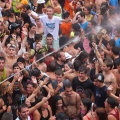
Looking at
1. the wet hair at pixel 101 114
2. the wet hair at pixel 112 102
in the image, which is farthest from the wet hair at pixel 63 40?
the wet hair at pixel 101 114

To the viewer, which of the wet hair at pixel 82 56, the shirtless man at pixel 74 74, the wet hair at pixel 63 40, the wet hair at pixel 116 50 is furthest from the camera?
the wet hair at pixel 63 40

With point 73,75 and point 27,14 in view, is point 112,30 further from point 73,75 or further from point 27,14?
point 73,75

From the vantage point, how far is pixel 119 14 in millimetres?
13711

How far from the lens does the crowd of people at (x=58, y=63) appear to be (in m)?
8.31

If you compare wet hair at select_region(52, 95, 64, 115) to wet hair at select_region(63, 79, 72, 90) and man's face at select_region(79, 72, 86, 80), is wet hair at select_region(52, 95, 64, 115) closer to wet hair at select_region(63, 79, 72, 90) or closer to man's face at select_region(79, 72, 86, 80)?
wet hair at select_region(63, 79, 72, 90)

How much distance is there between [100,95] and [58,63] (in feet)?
5.67

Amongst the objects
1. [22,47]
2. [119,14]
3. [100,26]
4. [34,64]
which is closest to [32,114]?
[34,64]

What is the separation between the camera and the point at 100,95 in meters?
Answer: 8.75

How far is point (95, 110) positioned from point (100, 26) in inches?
215

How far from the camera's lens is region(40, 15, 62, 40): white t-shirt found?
11.5m

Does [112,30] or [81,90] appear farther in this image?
[112,30]

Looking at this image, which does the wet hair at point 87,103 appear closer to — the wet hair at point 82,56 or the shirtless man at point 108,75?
the shirtless man at point 108,75

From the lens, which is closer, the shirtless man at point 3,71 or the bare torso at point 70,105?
the bare torso at point 70,105

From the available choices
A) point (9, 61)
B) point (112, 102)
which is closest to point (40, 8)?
point (9, 61)
